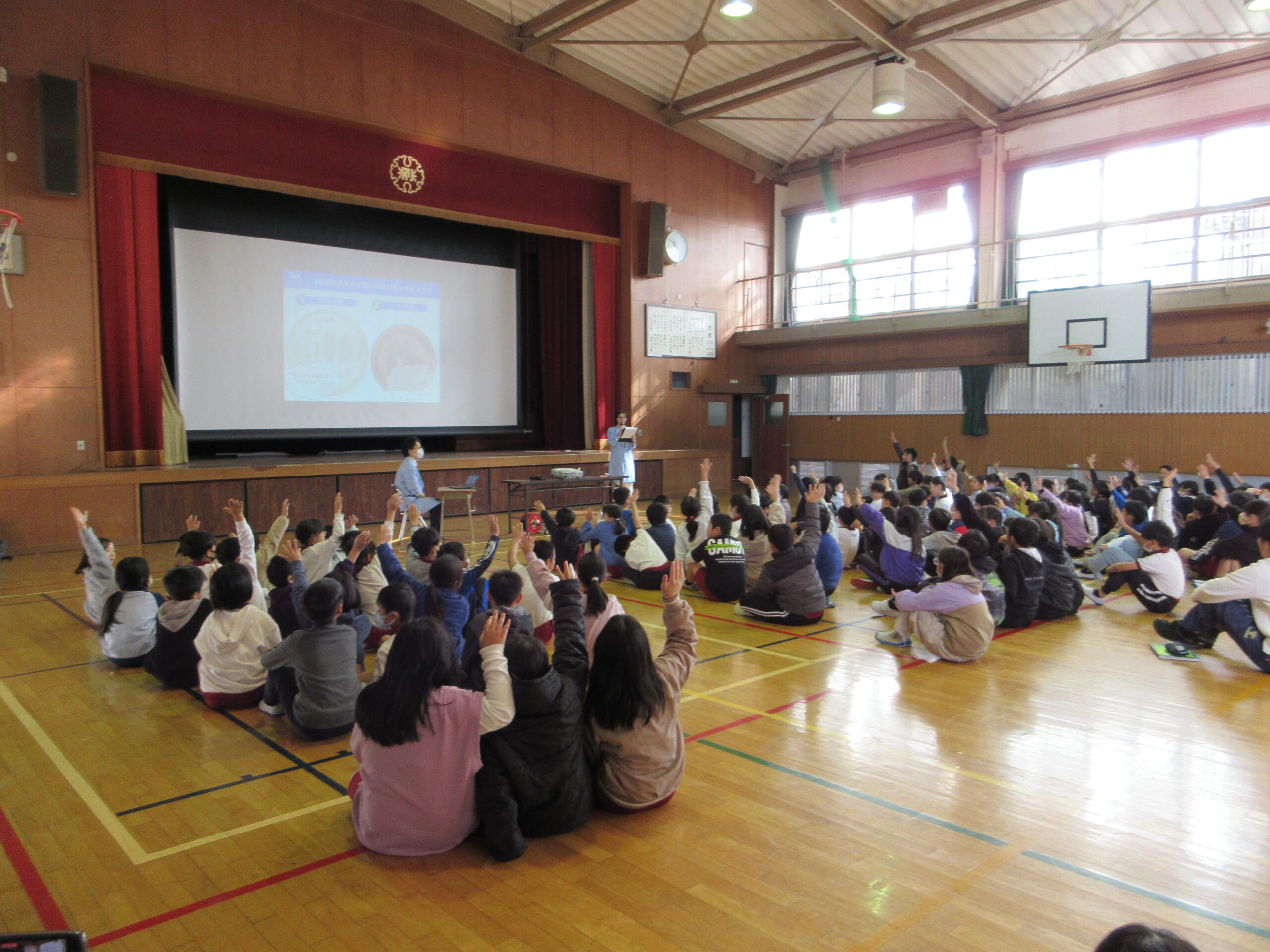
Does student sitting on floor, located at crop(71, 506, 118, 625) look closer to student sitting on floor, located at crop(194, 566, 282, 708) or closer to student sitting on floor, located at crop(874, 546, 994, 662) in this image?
student sitting on floor, located at crop(194, 566, 282, 708)

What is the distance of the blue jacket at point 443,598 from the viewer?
4.14 meters

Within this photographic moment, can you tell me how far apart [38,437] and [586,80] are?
8.71 m

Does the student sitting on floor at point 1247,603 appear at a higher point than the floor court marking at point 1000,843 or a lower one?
higher

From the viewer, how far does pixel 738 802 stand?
314cm

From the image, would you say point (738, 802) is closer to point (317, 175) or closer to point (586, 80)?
point (317, 175)

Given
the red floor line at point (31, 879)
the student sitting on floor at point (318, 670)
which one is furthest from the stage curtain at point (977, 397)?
the red floor line at point (31, 879)

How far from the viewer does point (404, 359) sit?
12.1 meters

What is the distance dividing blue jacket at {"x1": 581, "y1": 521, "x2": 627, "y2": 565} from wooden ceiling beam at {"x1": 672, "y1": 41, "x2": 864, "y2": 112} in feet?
26.1

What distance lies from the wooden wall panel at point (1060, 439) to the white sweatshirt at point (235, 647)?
1169 centimetres

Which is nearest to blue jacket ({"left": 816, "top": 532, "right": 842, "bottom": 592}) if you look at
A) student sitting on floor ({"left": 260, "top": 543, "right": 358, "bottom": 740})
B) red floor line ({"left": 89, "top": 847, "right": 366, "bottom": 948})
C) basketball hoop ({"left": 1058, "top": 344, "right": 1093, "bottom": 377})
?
student sitting on floor ({"left": 260, "top": 543, "right": 358, "bottom": 740})

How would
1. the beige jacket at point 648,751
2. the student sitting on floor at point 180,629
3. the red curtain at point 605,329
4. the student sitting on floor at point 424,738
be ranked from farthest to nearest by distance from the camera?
1. the red curtain at point 605,329
2. the student sitting on floor at point 180,629
3. the beige jacket at point 648,751
4. the student sitting on floor at point 424,738

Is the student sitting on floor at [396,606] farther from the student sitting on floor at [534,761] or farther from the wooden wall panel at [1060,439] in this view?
the wooden wall panel at [1060,439]

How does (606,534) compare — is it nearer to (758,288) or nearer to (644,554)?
(644,554)

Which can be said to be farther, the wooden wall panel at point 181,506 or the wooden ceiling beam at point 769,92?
the wooden ceiling beam at point 769,92
